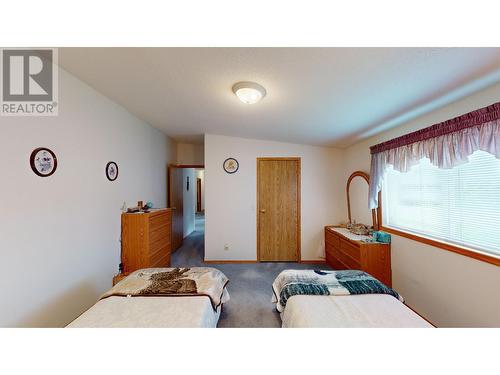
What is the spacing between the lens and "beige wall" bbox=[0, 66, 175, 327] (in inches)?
57.8

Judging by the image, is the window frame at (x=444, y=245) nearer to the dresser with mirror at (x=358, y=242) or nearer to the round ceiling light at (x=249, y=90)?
the dresser with mirror at (x=358, y=242)

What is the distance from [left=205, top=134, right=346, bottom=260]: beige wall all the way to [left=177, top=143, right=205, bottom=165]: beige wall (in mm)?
1074

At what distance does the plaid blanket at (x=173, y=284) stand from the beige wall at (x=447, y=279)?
6.69ft

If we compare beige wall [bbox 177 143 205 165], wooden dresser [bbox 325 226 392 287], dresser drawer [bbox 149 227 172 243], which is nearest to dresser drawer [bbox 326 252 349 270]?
wooden dresser [bbox 325 226 392 287]

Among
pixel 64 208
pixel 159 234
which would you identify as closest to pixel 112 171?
pixel 64 208

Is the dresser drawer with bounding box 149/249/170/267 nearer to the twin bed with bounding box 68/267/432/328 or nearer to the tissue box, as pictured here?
the twin bed with bounding box 68/267/432/328

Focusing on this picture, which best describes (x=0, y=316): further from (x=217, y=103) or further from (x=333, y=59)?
(x=333, y=59)

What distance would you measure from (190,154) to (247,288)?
3283 millimetres

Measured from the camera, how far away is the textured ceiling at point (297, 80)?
132 cm

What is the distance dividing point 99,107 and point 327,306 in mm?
3021

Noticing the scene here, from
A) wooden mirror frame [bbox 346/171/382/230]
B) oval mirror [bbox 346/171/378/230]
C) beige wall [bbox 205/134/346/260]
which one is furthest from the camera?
beige wall [bbox 205/134/346/260]

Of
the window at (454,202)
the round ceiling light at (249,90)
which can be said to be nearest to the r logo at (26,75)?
the round ceiling light at (249,90)
